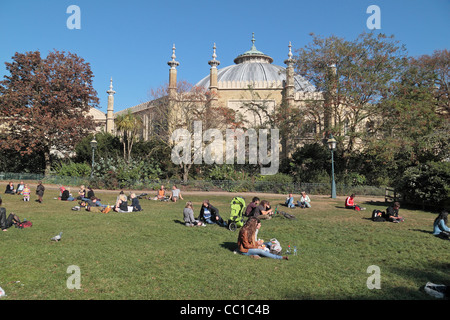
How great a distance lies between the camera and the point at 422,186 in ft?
56.6

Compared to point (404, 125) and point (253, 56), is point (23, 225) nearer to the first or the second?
point (404, 125)

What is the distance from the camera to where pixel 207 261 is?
7324 mm

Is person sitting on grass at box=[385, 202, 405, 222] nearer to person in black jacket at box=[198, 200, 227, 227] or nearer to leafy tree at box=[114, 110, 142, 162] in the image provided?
person in black jacket at box=[198, 200, 227, 227]

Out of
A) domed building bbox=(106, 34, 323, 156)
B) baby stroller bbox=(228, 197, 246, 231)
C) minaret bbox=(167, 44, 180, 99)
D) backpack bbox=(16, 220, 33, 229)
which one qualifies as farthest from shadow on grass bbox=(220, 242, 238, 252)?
minaret bbox=(167, 44, 180, 99)

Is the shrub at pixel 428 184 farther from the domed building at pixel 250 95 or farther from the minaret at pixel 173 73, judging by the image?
the minaret at pixel 173 73

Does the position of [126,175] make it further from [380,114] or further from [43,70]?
[380,114]

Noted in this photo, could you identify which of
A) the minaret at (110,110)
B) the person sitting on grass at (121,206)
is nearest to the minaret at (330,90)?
the person sitting on grass at (121,206)

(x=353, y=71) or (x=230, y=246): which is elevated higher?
(x=353, y=71)

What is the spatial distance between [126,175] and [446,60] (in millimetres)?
31787

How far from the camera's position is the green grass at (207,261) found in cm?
561

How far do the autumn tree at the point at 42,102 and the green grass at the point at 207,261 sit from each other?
21169mm

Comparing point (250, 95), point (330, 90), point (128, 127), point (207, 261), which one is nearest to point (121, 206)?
point (207, 261)

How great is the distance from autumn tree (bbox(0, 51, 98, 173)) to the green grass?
21.2m

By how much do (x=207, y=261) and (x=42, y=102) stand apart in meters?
30.7
